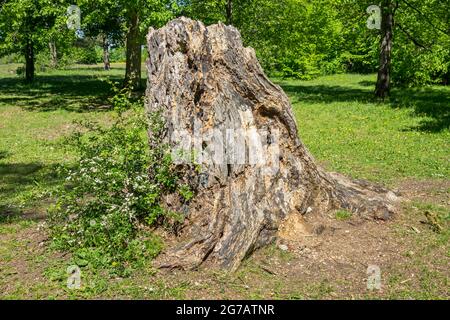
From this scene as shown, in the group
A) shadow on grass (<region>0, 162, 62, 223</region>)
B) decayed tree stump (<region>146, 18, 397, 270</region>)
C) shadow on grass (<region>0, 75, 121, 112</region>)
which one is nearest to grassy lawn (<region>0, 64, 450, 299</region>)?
shadow on grass (<region>0, 162, 62, 223</region>)

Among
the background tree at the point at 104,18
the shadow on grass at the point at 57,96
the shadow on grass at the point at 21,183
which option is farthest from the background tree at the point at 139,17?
the shadow on grass at the point at 21,183

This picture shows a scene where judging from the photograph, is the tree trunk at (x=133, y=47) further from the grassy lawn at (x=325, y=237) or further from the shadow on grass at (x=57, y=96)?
the grassy lawn at (x=325, y=237)

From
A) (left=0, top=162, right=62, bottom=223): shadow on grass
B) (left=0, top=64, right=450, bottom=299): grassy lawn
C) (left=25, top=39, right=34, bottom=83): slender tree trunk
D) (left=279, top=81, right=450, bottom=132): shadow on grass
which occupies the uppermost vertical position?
(left=25, top=39, right=34, bottom=83): slender tree trunk

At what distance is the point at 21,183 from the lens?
499 inches

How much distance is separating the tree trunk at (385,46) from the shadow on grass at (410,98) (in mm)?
599

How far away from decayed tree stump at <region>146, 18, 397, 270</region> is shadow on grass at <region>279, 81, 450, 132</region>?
36.3ft

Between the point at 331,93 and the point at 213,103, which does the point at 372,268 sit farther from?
the point at 331,93

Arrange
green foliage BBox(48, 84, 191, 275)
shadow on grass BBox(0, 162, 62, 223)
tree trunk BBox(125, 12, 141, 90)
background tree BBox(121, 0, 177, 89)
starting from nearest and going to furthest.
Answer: green foliage BBox(48, 84, 191, 275) → shadow on grass BBox(0, 162, 62, 223) → background tree BBox(121, 0, 177, 89) → tree trunk BBox(125, 12, 141, 90)

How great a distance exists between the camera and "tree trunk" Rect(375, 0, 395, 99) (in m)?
23.7

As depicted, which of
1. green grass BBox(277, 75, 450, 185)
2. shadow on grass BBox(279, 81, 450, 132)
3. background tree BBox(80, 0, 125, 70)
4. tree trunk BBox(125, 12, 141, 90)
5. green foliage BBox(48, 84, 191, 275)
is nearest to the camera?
green foliage BBox(48, 84, 191, 275)

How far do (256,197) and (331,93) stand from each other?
22680mm

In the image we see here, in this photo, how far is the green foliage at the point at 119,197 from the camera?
733cm

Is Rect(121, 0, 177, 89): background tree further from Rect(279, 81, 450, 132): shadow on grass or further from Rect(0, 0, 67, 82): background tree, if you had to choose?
Answer: Rect(279, 81, 450, 132): shadow on grass

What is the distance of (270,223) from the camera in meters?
7.92
